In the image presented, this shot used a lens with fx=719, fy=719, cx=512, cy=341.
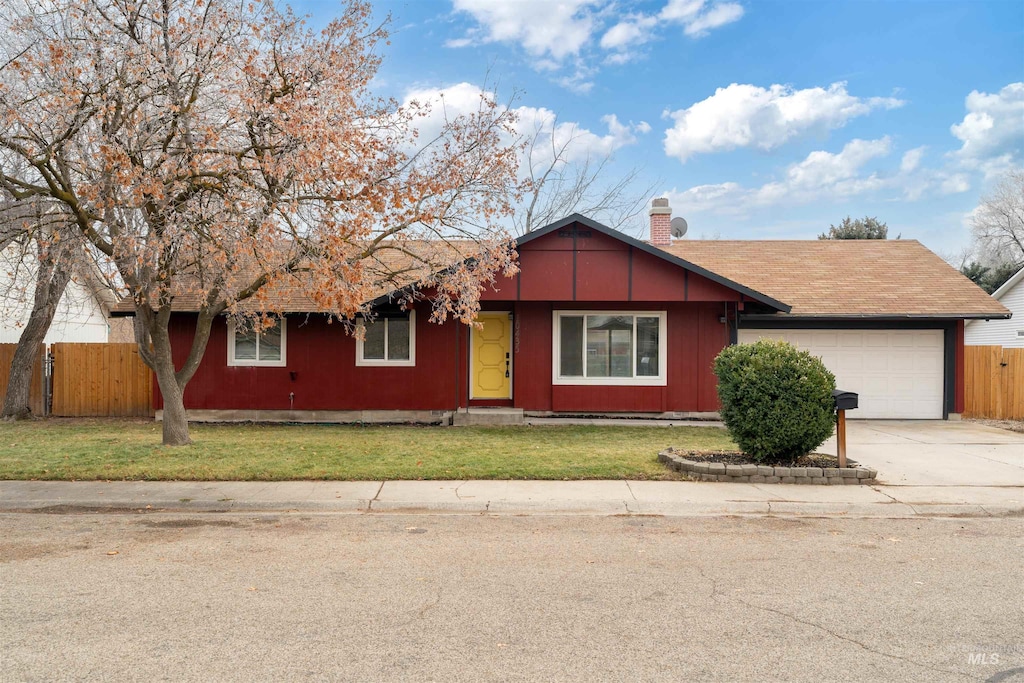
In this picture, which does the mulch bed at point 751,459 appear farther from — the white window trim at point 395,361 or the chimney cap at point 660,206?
the chimney cap at point 660,206

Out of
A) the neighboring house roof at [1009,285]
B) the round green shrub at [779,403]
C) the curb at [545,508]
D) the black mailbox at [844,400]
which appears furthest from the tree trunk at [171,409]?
the neighboring house roof at [1009,285]

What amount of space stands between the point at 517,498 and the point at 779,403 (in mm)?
3818

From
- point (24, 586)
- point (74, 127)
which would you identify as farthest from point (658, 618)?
point (74, 127)

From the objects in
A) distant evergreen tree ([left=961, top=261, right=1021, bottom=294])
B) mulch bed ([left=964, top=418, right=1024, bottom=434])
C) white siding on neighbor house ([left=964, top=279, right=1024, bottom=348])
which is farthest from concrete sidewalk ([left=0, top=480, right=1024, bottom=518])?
distant evergreen tree ([left=961, top=261, right=1021, bottom=294])

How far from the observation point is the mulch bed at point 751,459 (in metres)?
9.78

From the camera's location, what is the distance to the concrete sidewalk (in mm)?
8016

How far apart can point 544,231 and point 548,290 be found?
1232 millimetres

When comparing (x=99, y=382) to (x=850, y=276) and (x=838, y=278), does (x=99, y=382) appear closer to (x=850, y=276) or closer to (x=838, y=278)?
(x=838, y=278)

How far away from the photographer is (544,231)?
14594 mm

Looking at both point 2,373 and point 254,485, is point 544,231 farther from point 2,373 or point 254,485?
point 2,373

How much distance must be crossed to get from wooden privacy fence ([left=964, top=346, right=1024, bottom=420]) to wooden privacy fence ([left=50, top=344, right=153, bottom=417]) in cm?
1992

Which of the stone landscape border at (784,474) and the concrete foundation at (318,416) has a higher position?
the concrete foundation at (318,416)

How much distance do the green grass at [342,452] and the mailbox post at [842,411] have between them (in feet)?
7.56

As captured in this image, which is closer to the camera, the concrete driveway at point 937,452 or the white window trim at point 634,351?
the concrete driveway at point 937,452
